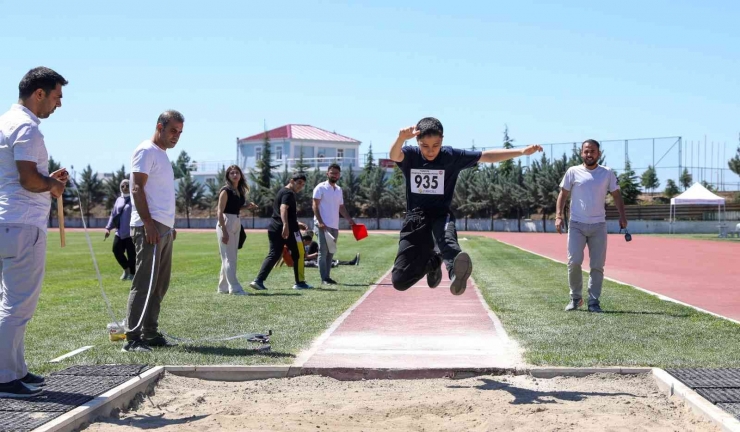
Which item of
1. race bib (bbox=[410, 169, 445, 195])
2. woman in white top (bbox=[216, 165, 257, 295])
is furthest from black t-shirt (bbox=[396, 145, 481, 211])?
woman in white top (bbox=[216, 165, 257, 295])

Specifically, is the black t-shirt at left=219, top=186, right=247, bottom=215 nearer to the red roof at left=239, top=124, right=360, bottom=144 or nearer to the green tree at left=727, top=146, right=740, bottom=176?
the green tree at left=727, top=146, right=740, bottom=176

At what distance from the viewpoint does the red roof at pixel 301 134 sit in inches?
4267

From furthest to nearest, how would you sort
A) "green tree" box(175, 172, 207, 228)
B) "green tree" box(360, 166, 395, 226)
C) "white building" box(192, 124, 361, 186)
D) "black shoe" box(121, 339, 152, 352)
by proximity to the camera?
"white building" box(192, 124, 361, 186) < "green tree" box(175, 172, 207, 228) < "green tree" box(360, 166, 395, 226) < "black shoe" box(121, 339, 152, 352)

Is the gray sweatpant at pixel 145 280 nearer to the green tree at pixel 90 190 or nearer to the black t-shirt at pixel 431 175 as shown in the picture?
the black t-shirt at pixel 431 175

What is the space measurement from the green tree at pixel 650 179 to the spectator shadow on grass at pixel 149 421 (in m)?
71.6

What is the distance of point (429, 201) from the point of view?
7.21 meters

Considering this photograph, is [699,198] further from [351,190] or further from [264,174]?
[264,174]

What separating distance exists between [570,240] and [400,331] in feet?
11.3

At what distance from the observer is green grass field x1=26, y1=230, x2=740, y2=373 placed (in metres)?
7.02

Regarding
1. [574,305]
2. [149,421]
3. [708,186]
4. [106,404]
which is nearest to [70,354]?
[106,404]

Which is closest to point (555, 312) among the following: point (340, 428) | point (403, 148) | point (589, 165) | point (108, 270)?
point (589, 165)

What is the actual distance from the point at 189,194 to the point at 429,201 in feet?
272

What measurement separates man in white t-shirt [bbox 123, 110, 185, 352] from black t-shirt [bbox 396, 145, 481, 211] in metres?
2.23

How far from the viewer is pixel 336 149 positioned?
11094 centimetres
